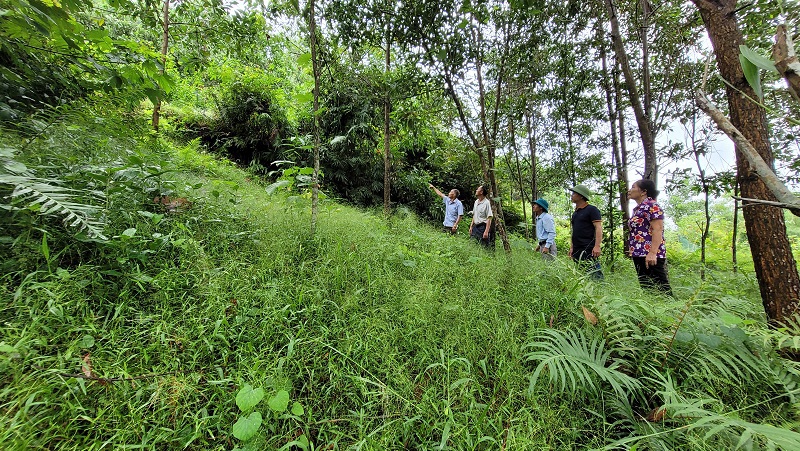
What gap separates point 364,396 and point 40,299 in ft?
6.56

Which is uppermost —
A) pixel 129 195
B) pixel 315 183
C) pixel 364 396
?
pixel 315 183

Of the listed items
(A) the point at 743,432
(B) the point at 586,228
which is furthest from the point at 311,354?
(B) the point at 586,228

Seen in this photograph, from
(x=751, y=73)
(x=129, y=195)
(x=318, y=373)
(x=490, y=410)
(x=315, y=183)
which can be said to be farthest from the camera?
(x=315, y=183)

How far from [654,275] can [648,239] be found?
18.3 inches

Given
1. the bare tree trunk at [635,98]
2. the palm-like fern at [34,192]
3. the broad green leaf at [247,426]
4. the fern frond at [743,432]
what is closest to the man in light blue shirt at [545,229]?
the bare tree trunk at [635,98]

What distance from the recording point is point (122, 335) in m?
1.76

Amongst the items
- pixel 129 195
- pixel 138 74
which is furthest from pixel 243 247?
pixel 138 74

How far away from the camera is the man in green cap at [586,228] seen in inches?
154

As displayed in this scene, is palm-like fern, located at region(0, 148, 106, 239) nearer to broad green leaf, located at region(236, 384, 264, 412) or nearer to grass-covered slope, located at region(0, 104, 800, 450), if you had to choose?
grass-covered slope, located at region(0, 104, 800, 450)

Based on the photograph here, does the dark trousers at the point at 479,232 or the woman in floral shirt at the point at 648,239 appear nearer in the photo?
the woman in floral shirt at the point at 648,239

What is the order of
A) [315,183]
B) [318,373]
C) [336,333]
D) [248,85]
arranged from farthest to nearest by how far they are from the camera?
[248,85] < [315,183] < [336,333] < [318,373]

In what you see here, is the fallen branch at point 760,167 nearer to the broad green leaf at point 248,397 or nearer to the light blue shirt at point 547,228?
the broad green leaf at point 248,397

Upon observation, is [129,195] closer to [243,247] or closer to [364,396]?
[243,247]

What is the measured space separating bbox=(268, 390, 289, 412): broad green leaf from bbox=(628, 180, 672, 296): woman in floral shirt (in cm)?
403
